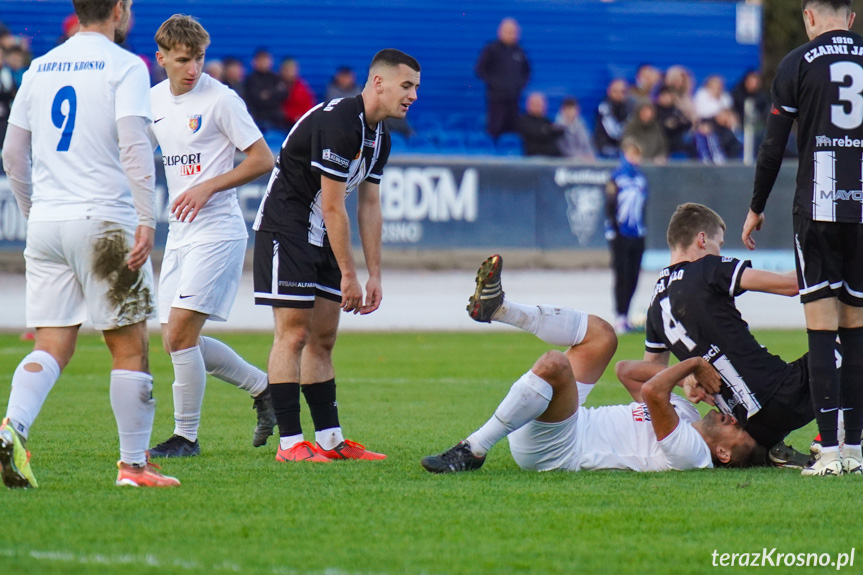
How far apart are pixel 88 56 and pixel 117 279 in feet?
3.04

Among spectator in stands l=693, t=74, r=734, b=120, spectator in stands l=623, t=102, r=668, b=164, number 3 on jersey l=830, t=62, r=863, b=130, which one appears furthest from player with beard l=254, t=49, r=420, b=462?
spectator in stands l=693, t=74, r=734, b=120

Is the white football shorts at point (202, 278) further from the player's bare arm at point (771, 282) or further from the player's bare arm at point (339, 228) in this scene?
the player's bare arm at point (771, 282)

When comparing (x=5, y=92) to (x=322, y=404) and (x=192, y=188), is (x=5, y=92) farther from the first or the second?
(x=322, y=404)

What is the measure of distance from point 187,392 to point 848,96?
3.62 meters

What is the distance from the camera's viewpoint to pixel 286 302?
5.97 m

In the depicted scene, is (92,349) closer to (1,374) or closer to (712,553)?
(1,374)

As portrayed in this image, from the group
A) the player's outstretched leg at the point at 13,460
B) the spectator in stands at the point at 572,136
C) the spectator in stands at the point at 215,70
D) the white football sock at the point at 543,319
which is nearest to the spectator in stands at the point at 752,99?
the spectator in stands at the point at 572,136

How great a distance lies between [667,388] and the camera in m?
5.38

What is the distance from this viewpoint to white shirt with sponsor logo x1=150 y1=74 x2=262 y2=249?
247 inches

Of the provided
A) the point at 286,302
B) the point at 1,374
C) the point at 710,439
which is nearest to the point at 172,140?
the point at 286,302

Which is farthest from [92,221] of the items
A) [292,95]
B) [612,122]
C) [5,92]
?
[612,122]

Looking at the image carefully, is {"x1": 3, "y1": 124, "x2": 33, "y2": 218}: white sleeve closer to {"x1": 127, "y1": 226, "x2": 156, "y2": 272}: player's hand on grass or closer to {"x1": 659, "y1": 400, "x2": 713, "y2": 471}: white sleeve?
{"x1": 127, "y1": 226, "x2": 156, "y2": 272}: player's hand on grass

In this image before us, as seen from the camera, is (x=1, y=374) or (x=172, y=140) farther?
(x=1, y=374)

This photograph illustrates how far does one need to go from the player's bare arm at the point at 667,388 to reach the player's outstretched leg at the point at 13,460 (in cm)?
269
